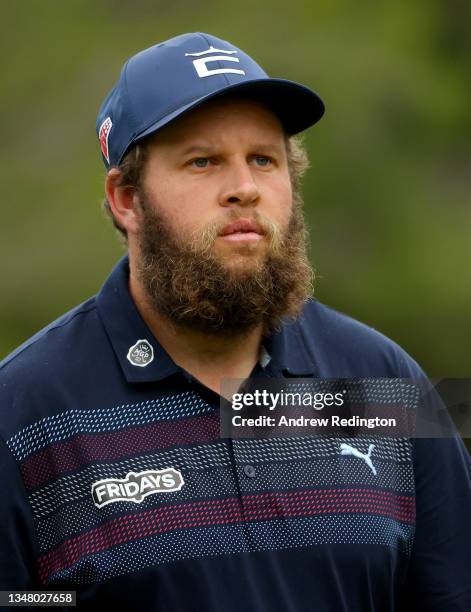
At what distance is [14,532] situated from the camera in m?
2.84

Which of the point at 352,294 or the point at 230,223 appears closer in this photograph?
the point at 230,223

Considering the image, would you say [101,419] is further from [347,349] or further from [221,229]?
[347,349]

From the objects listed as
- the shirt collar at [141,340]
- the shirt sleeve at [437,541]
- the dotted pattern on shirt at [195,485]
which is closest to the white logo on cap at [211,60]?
the shirt collar at [141,340]

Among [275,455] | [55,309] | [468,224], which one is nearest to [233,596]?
[275,455]

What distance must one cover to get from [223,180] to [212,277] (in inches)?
9.3

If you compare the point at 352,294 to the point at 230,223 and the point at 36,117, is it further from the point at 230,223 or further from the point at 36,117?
the point at 230,223

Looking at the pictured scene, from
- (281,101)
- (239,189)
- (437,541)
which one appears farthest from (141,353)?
(437,541)

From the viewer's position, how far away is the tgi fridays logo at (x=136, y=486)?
2.89 metres

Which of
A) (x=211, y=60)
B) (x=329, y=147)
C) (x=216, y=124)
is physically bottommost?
(x=329, y=147)

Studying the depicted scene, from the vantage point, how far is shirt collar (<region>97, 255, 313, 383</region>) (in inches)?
120

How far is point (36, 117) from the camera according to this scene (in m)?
9.87

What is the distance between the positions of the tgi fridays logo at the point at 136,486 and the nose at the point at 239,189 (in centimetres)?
65

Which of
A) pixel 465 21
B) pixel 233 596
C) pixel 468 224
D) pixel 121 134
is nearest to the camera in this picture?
pixel 233 596

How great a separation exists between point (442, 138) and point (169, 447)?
731cm
